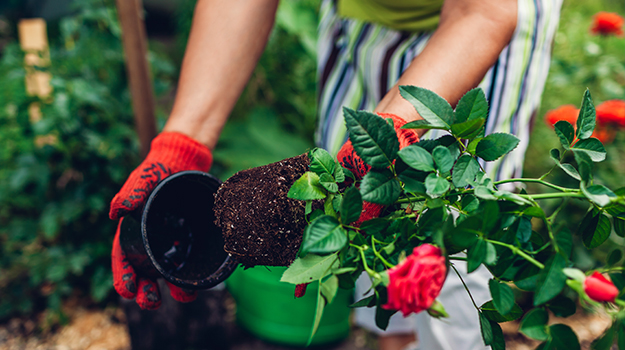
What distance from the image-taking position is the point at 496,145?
1.74 ft

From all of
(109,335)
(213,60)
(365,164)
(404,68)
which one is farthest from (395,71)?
(109,335)

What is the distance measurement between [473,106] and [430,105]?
6cm

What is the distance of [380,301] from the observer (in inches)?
20.8

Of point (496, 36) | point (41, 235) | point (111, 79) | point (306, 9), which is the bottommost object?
point (41, 235)

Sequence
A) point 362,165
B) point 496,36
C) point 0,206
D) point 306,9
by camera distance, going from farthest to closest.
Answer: point 306,9 < point 0,206 < point 496,36 < point 362,165

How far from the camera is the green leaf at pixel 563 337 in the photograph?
0.47 metres

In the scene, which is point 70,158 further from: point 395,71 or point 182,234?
point 395,71

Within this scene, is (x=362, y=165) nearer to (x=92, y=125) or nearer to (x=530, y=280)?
(x=530, y=280)

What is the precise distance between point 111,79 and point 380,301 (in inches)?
71.0

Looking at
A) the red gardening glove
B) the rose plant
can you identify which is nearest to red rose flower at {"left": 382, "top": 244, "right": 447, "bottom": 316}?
the rose plant

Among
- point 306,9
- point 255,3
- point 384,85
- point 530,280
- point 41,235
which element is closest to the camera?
point 530,280

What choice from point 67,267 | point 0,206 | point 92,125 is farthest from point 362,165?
point 0,206

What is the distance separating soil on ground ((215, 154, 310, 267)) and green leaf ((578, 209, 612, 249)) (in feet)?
1.39

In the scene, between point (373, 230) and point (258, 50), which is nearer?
point (373, 230)
